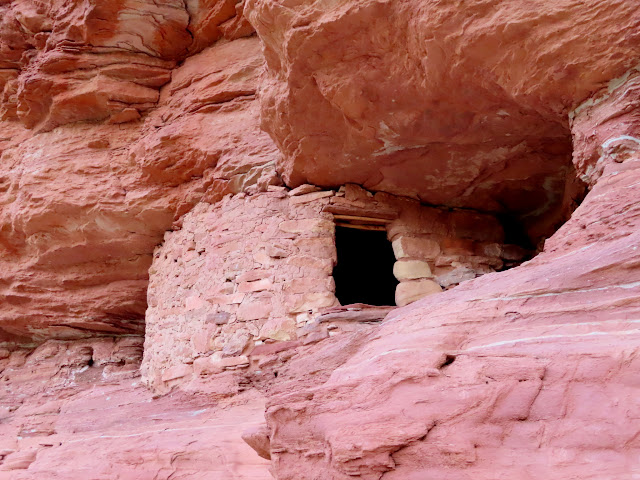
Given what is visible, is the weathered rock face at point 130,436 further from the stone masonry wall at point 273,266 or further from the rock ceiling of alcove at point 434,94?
the rock ceiling of alcove at point 434,94

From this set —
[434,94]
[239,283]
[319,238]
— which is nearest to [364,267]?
[319,238]

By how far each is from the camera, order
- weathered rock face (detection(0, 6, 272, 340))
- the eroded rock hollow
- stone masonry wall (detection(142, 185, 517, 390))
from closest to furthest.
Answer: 1. the eroded rock hollow
2. stone masonry wall (detection(142, 185, 517, 390))
3. weathered rock face (detection(0, 6, 272, 340))

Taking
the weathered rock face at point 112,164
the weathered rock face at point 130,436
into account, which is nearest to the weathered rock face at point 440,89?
the weathered rock face at point 112,164

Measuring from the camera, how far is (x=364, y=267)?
7.12 meters

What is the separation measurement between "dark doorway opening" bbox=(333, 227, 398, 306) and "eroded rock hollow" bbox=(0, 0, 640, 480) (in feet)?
0.13

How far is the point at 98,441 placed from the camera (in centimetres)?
391

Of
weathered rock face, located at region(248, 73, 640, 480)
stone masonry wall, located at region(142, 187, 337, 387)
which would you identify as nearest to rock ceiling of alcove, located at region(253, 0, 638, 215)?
stone masonry wall, located at region(142, 187, 337, 387)

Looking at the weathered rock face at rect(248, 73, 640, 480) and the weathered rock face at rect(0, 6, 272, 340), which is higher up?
the weathered rock face at rect(0, 6, 272, 340)

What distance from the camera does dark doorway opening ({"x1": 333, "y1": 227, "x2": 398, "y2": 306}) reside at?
254 inches

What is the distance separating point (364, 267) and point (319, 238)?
2.10 m

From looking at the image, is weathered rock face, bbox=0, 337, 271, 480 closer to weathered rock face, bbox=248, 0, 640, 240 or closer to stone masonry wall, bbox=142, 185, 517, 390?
stone masonry wall, bbox=142, 185, 517, 390

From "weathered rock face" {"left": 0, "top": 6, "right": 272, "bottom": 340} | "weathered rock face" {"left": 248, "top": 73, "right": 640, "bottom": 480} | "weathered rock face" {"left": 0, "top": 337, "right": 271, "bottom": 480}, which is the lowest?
"weathered rock face" {"left": 0, "top": 337, "right": 271, "bottom": 480}

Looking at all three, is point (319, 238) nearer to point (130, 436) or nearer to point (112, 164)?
point (130, 436)

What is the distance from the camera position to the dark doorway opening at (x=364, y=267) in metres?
6.44
